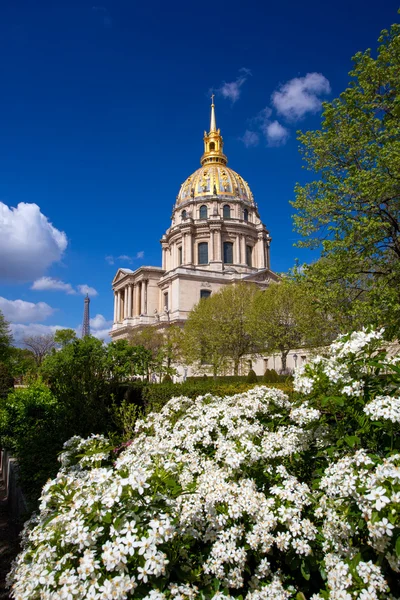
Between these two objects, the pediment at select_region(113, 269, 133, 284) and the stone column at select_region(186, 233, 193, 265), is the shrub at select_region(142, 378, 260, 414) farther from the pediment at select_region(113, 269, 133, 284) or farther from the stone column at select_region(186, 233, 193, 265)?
the pediment at select_region(113, 269, 133, 284)

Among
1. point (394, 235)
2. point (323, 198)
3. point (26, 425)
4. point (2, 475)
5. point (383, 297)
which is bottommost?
point (2, 475)

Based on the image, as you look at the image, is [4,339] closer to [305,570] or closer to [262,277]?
[262,277]

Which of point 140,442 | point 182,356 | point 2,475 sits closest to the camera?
point 140,442

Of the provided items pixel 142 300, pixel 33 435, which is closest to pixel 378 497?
pixel 33 435

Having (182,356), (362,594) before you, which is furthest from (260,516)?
(182,356)

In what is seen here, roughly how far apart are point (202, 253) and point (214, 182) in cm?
1302

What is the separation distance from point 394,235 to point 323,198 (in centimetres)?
242

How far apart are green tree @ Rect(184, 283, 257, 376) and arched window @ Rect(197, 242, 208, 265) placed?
2480 centimetres

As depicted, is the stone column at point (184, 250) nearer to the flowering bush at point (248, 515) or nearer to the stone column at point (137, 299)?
the stone column at point (137, 299)

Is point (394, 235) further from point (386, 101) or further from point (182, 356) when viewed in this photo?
point (182, 356)

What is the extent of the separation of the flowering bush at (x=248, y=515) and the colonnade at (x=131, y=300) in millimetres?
55370

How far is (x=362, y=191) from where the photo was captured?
465 inches

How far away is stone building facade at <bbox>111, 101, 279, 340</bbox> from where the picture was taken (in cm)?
5388

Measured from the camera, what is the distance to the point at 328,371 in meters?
3.43
